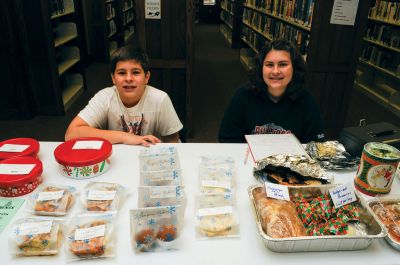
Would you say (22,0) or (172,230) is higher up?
(22,0)

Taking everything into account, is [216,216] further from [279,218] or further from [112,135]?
[112,135]

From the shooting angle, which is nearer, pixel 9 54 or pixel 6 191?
pixel 6 191

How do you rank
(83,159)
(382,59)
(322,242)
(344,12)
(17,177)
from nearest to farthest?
1. (322,242)
2. (17,177)
3. (83,159)
4. (344,12)
5. (382,59)

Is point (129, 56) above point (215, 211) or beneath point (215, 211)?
above

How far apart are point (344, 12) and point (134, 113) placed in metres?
2.24

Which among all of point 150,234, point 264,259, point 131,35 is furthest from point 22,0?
point 131,35

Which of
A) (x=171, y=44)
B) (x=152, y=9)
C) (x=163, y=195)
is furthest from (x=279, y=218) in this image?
(x=152, y=9)

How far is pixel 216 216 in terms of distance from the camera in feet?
3.18

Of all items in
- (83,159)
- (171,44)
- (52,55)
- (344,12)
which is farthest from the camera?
(52,55)

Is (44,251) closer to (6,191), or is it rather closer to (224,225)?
(6,191)

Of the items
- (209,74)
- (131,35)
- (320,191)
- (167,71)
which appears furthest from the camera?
(131,35)

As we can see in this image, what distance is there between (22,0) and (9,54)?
0.57 metres

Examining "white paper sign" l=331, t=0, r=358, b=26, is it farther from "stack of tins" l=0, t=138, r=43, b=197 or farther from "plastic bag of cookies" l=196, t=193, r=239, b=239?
"stack of tins" l=0, t=138, r=43, b=197

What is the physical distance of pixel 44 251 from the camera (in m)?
0.87
